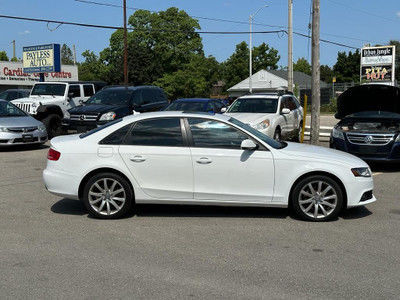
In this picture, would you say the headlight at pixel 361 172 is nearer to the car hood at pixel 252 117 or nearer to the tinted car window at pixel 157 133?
the tinted car window at pixel 157 133

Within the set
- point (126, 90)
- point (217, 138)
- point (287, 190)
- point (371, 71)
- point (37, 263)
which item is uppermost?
point (371, 71)

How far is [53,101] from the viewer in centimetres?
1820

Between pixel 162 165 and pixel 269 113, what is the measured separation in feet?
26.3

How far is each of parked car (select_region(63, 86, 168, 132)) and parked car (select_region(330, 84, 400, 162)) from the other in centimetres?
664

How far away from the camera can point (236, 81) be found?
81.5 metres

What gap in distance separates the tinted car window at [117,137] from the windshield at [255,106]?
8024 millimetres

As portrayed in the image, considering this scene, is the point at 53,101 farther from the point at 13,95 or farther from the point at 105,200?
the point at 105,200

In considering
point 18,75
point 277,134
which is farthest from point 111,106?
point 18,75

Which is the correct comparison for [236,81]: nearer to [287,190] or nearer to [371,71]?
[371,71]

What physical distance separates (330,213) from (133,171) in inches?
105

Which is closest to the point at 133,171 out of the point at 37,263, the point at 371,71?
the point at 37,263

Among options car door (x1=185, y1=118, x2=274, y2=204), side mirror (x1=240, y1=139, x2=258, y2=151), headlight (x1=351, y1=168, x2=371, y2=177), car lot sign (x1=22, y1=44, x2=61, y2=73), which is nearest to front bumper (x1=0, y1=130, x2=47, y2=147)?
car door (x1=185, y1=118, x2=274, y2=204)

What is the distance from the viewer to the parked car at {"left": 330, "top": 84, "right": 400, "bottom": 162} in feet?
33.7

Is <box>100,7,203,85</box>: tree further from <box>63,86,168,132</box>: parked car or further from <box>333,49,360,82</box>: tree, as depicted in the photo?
<box>63,86,168,132</box>: parked car
